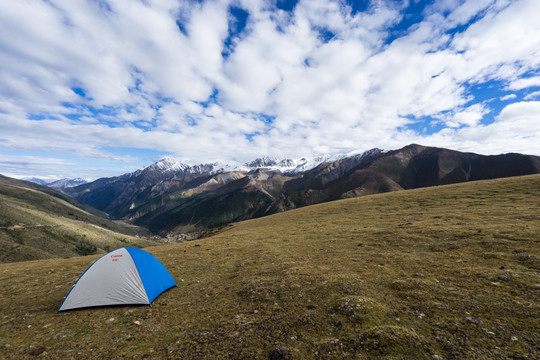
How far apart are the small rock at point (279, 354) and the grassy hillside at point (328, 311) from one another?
1.3 inches

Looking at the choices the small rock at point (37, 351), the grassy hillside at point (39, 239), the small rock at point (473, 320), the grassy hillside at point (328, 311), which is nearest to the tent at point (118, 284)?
the grassy hillside at point (328, 311)

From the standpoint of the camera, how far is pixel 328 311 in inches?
370

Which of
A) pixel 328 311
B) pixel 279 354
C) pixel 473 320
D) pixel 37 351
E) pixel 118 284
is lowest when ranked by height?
pixel 37 351

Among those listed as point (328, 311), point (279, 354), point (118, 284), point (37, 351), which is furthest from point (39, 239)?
point (328, 311)

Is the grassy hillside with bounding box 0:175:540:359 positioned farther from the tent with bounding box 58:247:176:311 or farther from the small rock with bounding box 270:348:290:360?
the tent with bounding box 58:247:176:311

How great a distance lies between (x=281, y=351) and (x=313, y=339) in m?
1.34

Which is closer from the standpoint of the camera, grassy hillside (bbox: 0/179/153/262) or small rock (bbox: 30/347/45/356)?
small rock (bbox: 30/347/45/356)

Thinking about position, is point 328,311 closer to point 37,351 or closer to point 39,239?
point 37,351

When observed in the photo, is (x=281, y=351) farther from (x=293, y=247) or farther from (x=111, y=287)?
(x=293, y=247)

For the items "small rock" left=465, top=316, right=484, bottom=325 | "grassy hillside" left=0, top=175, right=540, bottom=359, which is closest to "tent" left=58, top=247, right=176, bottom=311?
"grassy hillside" left=0, top=175, right=540, bottom=359

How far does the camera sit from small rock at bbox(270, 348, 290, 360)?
22.7 ft

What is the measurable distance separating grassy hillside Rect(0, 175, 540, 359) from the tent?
53 cm

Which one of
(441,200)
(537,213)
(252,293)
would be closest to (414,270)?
(252,293)

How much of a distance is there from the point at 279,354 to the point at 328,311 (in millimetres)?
3254
